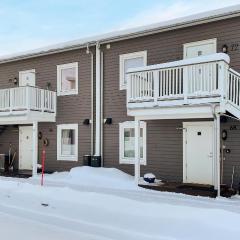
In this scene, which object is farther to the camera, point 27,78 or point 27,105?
point 27,78

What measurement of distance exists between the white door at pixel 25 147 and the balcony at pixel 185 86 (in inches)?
285

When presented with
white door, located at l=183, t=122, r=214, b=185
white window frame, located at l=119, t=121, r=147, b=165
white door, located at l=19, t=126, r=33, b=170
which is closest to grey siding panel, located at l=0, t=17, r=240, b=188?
white window frame, located at l=119, t=121, r=147, b=165

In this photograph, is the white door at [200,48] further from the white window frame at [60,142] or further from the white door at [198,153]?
the white window frame at [60,142]

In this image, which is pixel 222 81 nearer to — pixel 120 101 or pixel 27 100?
pixel 120 101

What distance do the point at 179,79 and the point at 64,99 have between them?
6.70 metres

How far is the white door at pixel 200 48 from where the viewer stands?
13.2 meters

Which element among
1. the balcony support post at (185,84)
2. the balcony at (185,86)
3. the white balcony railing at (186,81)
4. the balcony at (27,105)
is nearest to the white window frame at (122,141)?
the balcony at (185,86)

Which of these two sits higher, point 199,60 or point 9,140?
point 199,60

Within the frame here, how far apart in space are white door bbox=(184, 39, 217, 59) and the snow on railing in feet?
5.17

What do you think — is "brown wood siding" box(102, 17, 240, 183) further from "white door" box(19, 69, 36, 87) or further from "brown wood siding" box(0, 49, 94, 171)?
"white door" box(19, 69, 36, 87)

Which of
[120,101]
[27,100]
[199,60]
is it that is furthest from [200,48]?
[27,100]

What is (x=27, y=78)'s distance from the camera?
61.3 feet

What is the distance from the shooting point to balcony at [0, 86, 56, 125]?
53.0 ft

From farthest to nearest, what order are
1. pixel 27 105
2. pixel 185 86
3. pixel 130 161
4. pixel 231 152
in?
1. pixel 27 105
2. pixel 130 161
3. pixel 231 152
4. pixel 185 86
